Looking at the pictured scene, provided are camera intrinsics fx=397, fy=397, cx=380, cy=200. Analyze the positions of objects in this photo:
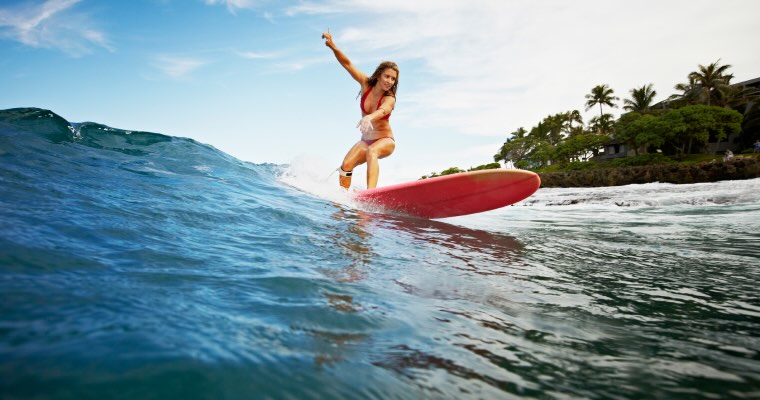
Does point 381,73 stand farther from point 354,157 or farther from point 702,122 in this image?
point 702,122

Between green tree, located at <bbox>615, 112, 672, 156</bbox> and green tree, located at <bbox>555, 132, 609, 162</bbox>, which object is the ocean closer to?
green tree, located at <bbox>615, 112, 672, 156</bbox>

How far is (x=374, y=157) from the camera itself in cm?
654

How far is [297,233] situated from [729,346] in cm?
295

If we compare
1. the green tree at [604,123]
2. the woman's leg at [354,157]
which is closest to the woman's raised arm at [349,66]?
the woman's leg at [354,157]

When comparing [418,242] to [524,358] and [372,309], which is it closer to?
[372,309]

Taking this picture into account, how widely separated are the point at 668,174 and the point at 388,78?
2551 centimetres

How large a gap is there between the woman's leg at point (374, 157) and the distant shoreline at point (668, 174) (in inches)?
906

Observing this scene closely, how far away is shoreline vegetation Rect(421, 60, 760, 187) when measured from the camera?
25.7 meters

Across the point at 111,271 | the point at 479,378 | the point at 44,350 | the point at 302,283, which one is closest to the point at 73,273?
the point at 111,271

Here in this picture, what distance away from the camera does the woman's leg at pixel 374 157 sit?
21.4ft

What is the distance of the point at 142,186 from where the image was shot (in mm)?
4629

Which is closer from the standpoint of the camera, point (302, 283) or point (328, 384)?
point (328, 384)

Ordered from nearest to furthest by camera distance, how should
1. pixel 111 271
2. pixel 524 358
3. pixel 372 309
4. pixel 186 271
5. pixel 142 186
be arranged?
pixel 524 358 → pixel 372 309 → pixel 111 271 → pixel 186 271 → pixel 142 186

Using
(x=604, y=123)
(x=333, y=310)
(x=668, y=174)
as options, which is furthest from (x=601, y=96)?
(x=333, y=310)
